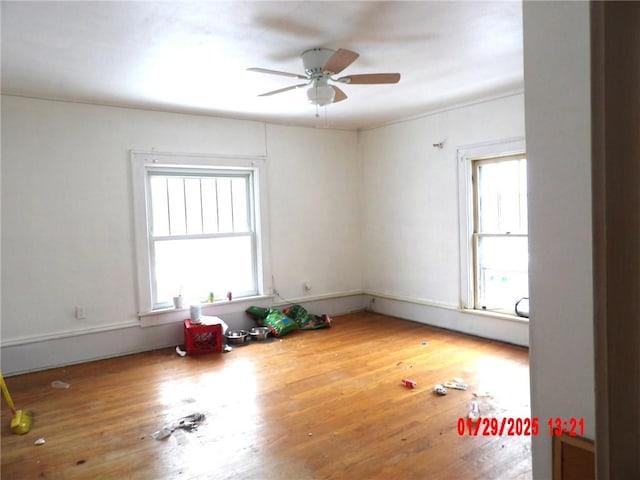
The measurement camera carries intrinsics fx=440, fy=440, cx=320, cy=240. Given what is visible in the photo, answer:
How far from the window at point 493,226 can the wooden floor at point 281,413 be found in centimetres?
58

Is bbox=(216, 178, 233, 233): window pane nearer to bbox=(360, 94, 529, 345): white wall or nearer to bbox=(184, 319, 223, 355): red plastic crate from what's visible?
bbox=(184, 319, 223, 355): red plastic crate

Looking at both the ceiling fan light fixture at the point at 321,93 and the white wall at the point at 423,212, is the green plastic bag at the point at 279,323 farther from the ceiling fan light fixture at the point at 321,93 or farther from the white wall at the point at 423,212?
the ceiling fan light fixture at the point at 321,93

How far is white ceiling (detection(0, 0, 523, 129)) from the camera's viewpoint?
8.22 feet

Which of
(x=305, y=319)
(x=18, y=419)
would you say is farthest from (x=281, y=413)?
(x=305, y=319)

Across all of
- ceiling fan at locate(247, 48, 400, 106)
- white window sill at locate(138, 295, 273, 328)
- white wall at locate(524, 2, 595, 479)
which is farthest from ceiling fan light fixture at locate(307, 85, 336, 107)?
white window sill at locate(138, 295, 273, 328)

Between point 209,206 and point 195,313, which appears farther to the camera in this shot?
point 209,206

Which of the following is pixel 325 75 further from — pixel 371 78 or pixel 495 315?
pixel 495 315

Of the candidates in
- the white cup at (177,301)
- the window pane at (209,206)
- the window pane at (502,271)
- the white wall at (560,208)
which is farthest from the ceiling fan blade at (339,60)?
the white cup at (177,301)

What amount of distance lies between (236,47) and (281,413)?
8.35 feet

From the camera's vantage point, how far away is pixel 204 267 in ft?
17.0

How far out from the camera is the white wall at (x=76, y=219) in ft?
13.1

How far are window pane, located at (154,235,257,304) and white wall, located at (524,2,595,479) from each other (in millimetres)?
4331

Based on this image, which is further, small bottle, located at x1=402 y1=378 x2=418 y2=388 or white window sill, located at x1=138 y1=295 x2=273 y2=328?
white window sill, located at x1=138 y1=295 x2=273 y2=328

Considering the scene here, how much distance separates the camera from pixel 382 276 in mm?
6051
